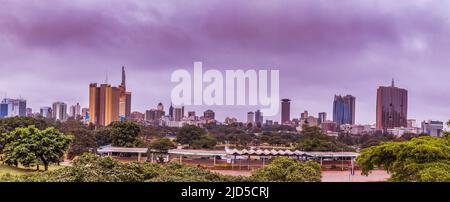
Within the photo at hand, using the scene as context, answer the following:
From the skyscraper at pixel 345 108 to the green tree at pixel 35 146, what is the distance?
6226 millimetres

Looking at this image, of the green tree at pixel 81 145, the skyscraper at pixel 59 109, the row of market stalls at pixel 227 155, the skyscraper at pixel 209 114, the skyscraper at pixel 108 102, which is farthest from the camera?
the row of market stalls at pixel 227 155

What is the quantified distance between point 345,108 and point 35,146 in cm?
705

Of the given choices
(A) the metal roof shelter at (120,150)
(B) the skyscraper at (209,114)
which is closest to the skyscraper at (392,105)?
(B) the skyscraper at (209,114)

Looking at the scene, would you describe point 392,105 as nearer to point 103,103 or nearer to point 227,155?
point 103,103

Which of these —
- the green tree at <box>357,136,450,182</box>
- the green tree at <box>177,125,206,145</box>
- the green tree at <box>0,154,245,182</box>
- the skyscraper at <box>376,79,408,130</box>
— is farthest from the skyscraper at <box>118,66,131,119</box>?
the green tree at <box>357,136,450,182</box>

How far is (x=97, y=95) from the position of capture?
531 cm

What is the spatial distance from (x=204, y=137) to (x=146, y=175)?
15.5 feet

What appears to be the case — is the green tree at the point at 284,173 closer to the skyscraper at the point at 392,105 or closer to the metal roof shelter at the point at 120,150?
the skyscraper at the point at 392,105

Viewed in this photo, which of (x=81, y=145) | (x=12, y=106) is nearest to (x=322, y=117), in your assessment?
(x=12, y=106)

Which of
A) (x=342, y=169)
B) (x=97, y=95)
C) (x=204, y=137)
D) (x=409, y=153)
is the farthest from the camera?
(x=342, y=169)

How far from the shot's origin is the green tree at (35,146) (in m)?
8.50

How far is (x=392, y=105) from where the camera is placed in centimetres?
543
